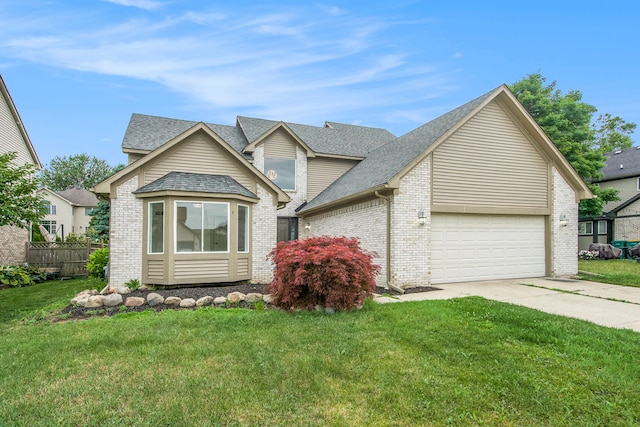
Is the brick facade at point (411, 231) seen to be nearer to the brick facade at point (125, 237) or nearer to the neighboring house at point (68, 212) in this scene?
the brick facade at point (125, 237)

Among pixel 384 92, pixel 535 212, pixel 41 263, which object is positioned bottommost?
pixel 41 263

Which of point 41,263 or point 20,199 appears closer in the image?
point 20,199

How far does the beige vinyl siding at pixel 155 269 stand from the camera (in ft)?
32.9

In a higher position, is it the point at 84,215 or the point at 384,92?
the point at 384,92

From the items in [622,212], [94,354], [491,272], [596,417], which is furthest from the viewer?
[622,212]

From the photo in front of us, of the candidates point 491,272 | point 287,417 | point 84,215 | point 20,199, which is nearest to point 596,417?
point 287,417

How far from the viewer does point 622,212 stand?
23.6 m

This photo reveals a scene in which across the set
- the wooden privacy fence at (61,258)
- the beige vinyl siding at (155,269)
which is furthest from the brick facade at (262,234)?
the wooden privacy fence at (61,258)

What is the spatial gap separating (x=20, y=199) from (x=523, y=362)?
1191 centimetres

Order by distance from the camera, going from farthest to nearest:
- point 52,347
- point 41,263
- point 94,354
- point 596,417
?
point 41,263, point 52,347, point 94,354, point 596,417

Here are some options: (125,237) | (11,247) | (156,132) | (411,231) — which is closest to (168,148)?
(125,237)

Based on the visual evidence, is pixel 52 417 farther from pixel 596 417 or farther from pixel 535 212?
pixel 535 212

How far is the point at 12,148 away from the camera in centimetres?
1788

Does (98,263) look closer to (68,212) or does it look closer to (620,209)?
(620,209)
